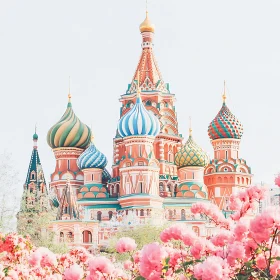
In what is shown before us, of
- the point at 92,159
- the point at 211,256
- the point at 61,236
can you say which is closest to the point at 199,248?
the point at 211,256

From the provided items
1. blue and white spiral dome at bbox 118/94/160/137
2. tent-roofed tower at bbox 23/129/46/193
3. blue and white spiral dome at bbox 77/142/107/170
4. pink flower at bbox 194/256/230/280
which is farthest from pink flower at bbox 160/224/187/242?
blue and white spiral dome at bbox 77/142/107/170

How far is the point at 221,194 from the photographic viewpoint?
43.7 meters

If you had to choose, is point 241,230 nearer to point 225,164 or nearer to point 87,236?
point 87,236

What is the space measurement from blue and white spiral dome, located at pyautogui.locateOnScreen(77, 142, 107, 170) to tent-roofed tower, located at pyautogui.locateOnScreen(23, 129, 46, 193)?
2.13 meters

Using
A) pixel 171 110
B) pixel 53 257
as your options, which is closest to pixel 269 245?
pixel 53 257

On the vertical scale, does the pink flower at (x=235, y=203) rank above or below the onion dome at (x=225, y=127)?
below

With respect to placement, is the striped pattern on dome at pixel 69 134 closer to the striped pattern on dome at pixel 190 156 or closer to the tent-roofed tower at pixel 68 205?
the striped pattern on dome at pixel 190 156

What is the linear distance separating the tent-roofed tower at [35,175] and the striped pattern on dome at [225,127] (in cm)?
938

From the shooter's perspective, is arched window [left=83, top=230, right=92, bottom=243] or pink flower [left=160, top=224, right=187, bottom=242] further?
arched window [left=83, top=230, right=92, bottom=243]

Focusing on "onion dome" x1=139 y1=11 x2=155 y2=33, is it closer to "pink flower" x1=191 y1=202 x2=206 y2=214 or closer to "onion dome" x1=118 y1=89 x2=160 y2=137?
"onion dome" x1=118 y1=89 x2=160 y2=137

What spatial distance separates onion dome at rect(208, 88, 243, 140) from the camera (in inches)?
1726

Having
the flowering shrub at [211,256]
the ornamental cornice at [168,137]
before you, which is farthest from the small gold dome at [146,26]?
the flowering shrub at [211,256]

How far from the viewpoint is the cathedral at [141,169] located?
38.0 meters

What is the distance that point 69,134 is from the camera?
4397 centimetres
